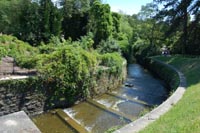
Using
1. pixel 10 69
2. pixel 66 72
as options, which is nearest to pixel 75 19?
pixel 66 72

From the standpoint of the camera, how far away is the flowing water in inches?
330

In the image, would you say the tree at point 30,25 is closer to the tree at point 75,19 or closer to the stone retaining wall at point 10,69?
the tree at point 75,19

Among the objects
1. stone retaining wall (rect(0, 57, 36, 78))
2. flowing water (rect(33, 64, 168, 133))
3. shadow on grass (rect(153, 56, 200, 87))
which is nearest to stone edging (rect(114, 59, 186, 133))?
flowing water (rect(33, 64, 168, 133))

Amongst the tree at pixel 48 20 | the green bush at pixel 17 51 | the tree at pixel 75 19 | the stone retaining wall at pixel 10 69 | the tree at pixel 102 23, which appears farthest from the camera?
the tree at pixel 75 19

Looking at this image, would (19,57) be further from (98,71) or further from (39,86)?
(98,71)

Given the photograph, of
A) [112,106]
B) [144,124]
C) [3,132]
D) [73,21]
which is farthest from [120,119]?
[73,21]

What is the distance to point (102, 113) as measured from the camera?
32.3 ft

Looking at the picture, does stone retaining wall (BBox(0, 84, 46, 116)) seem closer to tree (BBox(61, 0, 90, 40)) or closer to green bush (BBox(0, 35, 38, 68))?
green bush (BBox(0, 35, 38, 68))

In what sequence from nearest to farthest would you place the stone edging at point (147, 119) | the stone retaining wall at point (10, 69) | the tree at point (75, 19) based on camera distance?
the stone edging at point (147, 119) < the stone retaining wall at point (10, 69) < the tree at point (75, 19)

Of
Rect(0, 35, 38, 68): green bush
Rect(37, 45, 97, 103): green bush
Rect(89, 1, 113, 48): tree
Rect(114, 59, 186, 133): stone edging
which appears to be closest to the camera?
Rect(114, 59, 186, 133): stone edging

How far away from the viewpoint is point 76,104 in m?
11.0

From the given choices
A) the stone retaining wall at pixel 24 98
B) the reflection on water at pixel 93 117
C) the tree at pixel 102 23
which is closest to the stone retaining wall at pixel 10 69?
the stone retaining wall at pixel 24 98

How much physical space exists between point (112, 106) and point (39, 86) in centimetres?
358

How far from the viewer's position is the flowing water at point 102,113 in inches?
330
